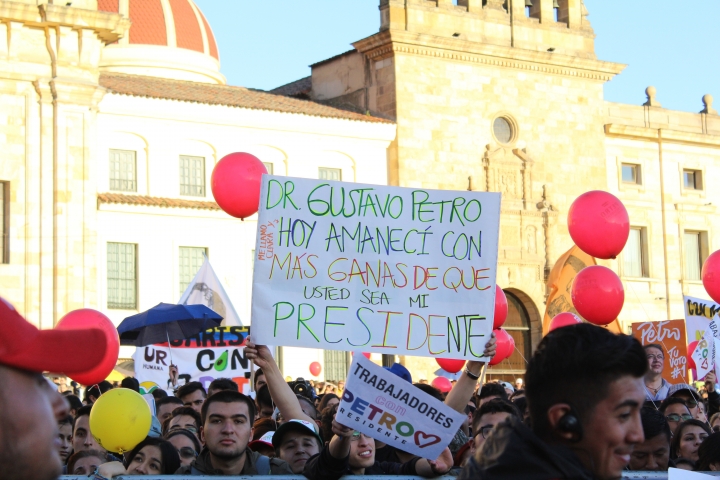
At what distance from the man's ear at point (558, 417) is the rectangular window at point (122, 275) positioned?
25.9m

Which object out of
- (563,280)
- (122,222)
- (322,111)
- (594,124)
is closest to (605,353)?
(563,280)

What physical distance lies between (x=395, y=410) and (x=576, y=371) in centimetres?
277

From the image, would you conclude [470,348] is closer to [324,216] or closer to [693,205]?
[324,216]

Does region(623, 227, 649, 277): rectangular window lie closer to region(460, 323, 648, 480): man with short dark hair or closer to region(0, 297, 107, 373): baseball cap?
region(460, 323, 648, 480): man with short dark hair

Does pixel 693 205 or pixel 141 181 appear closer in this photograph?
pixel 141 181

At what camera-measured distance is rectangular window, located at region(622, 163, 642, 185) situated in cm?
3747

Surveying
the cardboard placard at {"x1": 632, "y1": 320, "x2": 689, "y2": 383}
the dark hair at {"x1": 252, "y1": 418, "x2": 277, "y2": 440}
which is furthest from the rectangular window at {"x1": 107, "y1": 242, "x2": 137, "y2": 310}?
the dark hair at {"x1": 252, "y1": 418, "x2": 277, "y2": 440}

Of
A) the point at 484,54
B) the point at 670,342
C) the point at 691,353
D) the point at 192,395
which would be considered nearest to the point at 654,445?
the point at 192,395

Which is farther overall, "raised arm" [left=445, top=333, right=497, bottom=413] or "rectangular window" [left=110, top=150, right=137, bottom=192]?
"rectangular window" [left=110, top=150, right=137, bottom=192]

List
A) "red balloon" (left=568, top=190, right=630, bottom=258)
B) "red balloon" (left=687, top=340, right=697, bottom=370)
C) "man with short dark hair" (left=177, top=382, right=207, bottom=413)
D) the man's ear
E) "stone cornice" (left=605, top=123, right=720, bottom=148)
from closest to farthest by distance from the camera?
1. the man's ear
2. "man with short dark hair" (left=177, top=382, right=207, bottom=413)
3. "red balloon" (left=687, top=340, right=697, bottom=370)
4. "red balloon" (left=568, top=190, right=630, bottom=258)
5. "stone cornice" (left=605, top=123, right=720, bottom=148)

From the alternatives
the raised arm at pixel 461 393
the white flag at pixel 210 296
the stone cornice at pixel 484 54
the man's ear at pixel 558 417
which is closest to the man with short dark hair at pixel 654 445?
the raised arm at pixel 461 393

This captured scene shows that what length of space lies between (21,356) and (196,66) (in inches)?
1307

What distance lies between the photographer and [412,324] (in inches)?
275

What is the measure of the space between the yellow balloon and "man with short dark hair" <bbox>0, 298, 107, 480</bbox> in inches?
201
